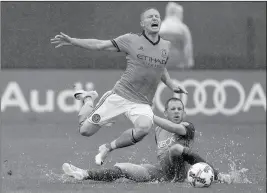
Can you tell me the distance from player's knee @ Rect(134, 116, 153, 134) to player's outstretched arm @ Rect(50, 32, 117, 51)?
95 centimetres

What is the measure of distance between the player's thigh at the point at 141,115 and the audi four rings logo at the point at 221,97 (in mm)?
8078

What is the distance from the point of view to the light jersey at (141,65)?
34.5 ft

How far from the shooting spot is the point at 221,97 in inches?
733

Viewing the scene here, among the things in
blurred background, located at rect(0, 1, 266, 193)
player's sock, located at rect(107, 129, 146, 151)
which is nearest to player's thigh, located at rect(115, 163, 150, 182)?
player's sock, located at rect(107, 129, 146, 151)

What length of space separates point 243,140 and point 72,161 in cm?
455

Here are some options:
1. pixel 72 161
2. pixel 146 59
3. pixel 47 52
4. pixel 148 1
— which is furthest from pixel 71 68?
pixel 146 59

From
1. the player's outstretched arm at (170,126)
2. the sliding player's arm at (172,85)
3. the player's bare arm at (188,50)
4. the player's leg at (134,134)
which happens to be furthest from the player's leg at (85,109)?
the player's bare arm at (188,50)

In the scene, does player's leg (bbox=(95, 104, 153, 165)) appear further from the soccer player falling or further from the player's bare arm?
the player's bare arm

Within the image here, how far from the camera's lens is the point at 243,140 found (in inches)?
623

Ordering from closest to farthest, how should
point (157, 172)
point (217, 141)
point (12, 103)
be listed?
point (157, 172), point (217, 141), point (12, 103)

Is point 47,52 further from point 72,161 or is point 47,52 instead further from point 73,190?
point 73,190

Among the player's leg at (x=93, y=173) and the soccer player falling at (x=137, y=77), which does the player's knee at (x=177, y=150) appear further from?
the soccer player falling at (x=137, y=77)

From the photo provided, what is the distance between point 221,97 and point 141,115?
8.48 metres

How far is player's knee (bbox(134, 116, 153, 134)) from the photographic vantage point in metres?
10.2
